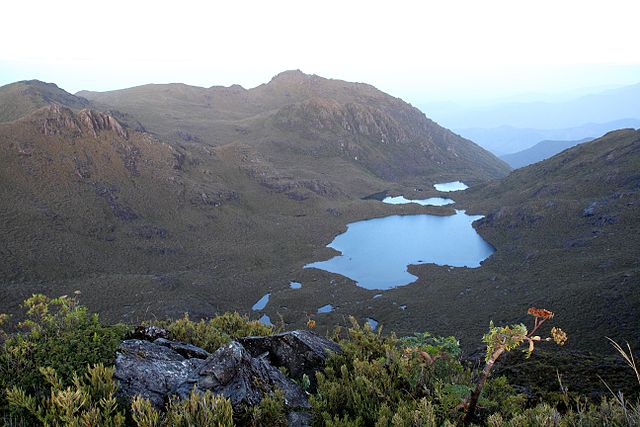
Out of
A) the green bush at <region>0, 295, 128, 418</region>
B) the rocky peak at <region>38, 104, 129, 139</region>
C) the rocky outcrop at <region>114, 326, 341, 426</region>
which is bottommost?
the rocky outcrop at <region>114, 326, 341, 426</region>

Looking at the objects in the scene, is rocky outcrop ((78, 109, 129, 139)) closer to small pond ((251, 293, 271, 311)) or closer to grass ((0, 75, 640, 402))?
grass ((0, 75, 640, 402))

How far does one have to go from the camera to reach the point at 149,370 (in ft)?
25.7

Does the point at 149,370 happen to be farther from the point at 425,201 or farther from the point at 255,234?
the point at 425,201

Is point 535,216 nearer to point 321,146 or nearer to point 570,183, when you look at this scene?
point 570,183

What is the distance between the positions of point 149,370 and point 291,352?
4121 millimetres

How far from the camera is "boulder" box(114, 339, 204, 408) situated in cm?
734

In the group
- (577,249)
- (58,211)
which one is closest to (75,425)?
(577,249)

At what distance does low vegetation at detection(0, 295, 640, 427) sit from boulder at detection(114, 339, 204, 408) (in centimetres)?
32

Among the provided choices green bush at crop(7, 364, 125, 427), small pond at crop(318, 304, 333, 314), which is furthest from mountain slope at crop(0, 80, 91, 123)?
green bush at crop(7, 364, 125, 427)

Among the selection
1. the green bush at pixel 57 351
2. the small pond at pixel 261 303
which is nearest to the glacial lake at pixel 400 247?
the small pond at pixel 261 303

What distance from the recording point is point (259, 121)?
7608 inches

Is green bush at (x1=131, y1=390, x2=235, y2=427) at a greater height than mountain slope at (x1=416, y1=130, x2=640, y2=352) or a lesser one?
greater

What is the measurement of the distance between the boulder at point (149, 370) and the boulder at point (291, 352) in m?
2.25

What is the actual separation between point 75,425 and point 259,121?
643 feet
